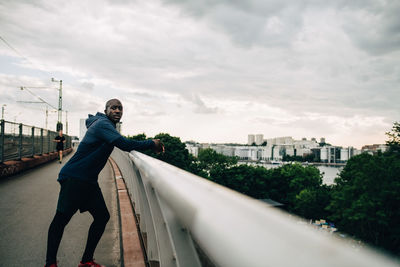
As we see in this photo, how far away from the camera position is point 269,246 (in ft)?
1.90

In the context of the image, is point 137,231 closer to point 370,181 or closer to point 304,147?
point 370,181

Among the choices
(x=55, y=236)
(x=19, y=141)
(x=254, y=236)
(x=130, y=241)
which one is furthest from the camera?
(x=19, y=141)

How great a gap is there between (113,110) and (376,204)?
43.5m

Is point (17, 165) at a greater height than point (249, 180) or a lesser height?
greater

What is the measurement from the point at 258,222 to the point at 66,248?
3.70m

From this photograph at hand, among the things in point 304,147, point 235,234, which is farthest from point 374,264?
point 304,147

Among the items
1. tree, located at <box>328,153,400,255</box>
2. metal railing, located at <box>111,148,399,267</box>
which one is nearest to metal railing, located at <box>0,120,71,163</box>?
metal railing, located at <box>111,148,399,267</box>

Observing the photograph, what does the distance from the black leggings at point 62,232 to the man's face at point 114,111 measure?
0.97 metres

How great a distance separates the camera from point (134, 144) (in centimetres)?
312

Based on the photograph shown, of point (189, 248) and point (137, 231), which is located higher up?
point (189, 248)

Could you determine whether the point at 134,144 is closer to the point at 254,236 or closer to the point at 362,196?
the point at 254,236

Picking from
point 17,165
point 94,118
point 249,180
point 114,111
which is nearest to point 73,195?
point 94,118

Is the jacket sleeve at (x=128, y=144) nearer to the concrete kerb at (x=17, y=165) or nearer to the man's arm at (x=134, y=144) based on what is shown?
the man's arm at (x=134, y=144)

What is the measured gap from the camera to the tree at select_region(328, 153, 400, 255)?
3822cm
